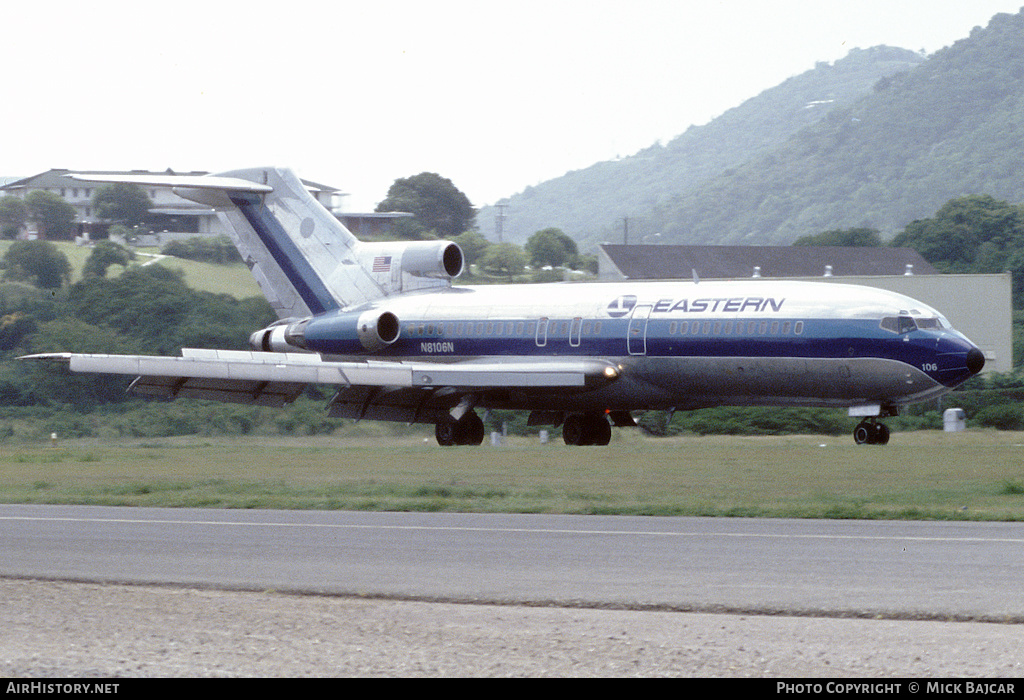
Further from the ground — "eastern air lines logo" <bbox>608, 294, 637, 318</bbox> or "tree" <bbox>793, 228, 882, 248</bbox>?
"tree" <bbox>793, 228, 882, 248</bbox>

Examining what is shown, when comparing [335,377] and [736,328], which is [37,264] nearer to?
[335,377]

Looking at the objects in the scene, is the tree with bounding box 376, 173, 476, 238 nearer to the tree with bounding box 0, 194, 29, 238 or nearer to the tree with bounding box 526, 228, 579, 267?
the tree with bounding box 526, 228, 579, 267

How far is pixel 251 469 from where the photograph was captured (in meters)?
24.0

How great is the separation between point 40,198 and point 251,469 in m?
67.4

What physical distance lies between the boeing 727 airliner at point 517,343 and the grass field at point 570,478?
4.25 feet

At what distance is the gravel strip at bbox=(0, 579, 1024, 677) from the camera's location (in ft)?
25.8

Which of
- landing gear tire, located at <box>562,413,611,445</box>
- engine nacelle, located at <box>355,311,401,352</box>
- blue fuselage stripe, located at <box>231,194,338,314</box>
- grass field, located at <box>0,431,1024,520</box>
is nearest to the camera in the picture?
grass field, located at <box>0,431,1024,520</box>

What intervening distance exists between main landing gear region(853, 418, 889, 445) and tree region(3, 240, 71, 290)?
4881 centimetres

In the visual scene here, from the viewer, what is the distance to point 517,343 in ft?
102

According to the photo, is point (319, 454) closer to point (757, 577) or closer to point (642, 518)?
point (642, 518)

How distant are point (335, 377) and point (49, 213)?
62.8 metres

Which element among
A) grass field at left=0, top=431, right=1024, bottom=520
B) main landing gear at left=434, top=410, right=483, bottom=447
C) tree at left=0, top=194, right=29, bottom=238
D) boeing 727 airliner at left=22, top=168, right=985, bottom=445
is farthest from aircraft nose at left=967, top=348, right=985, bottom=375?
tree at left=0, top=194, right=29, bottom=238

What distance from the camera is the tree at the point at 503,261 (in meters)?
91.2

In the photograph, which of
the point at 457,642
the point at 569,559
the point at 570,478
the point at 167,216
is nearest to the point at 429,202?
the point at 167,216
